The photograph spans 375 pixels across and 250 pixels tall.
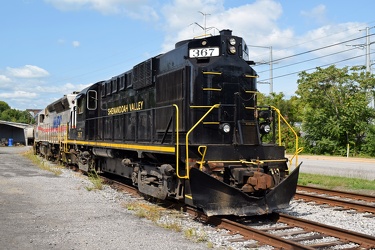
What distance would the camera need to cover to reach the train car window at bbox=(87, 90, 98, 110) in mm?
13852

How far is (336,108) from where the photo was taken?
30.6 metres

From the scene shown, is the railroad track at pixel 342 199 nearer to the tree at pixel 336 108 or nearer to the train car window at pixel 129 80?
the train car window at pixel 129 80

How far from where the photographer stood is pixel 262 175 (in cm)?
705

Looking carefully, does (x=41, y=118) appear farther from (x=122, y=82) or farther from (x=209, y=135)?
(x=209, y=135)

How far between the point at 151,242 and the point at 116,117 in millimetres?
6209

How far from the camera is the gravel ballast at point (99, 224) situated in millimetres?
5719

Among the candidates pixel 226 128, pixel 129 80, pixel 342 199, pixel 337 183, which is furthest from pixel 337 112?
pixel 226 128

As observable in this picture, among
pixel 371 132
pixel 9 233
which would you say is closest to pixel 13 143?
pixel 371 132

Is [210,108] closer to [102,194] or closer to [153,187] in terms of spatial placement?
[153,187]

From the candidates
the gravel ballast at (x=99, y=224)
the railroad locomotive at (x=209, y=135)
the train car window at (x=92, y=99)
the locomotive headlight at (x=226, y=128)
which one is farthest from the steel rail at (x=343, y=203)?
the train car window at (x=92, y=99)

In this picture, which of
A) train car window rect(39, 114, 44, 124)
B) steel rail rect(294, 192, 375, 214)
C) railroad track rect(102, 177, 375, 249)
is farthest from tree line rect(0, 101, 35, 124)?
railroad track rect(102, 177, 375, 249)

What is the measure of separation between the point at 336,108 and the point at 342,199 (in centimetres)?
2171

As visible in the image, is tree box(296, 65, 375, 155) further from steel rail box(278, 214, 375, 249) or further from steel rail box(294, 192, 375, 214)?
steel rail box(278, 214, 375, 249)

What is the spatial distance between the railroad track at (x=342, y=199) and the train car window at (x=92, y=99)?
7.53 meters
